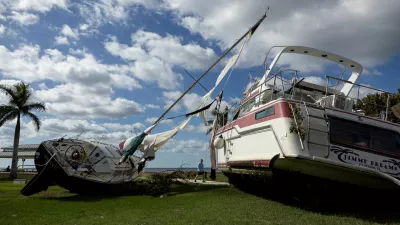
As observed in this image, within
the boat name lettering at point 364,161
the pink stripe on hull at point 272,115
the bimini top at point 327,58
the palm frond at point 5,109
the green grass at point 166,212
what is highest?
the palm frond at point 5,109

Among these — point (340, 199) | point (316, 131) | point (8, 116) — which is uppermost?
point (8, 116)

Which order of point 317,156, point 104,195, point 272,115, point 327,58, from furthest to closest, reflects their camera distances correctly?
point 104,195, point 327,58, point 272,115, point 317,156

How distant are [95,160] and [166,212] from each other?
25.2ft

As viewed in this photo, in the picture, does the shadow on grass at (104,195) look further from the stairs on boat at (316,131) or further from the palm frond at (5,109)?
the palm frond at (5,109)

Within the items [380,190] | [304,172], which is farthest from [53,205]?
[380,190]

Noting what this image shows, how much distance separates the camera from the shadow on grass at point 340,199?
9.37 meters

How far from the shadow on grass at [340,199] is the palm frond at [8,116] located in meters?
29.1

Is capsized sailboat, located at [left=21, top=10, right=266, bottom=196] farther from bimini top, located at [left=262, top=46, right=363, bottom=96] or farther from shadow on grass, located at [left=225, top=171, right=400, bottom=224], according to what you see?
shadow on grass, located at [left=225, top=171, right=400, bottom=224]

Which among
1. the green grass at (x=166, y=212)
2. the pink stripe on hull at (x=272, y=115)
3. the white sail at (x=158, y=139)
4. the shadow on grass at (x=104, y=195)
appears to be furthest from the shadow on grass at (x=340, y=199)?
the white sail at (x=158, y=139)

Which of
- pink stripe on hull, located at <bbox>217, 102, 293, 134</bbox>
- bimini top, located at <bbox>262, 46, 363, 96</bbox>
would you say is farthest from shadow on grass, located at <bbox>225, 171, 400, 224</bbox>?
bimini top, located at <bbox>262, 46, 363, 96</bbox>

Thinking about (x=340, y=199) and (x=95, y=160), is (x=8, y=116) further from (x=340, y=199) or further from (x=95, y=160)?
(x=340, y=199)

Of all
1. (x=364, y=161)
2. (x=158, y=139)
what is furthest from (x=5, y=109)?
(x=364, y=161)

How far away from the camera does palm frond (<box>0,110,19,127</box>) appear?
31.8 m

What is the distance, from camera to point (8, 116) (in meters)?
32.2
